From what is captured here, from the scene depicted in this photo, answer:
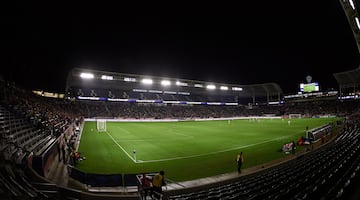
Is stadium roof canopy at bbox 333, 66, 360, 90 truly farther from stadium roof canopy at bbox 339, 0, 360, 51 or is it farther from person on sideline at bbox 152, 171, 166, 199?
person on sideline at bbox 152, 171, 166, 199

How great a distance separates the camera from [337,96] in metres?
75.3

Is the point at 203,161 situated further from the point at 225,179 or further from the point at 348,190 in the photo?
the point at 348,190

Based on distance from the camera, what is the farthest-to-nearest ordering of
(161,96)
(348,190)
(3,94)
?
(161,96) < (3,94) < (348,190)

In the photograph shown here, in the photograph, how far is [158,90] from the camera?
268ft

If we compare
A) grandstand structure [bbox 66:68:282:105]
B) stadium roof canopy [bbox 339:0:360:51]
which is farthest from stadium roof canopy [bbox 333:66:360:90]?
stadium roof canopy [bbox 339:0:360:51]

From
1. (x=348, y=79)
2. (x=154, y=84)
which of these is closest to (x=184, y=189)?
(x=154, y=84)

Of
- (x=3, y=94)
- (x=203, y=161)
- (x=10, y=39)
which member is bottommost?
(x=203, y=161)

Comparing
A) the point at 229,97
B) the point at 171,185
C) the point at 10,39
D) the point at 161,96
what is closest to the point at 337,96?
the point at 229,97

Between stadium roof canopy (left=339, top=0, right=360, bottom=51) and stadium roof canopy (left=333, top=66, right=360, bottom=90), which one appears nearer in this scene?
stadium roof canopy (left=339, top=0, right=360, bottom=51)

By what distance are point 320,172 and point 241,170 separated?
6613mm

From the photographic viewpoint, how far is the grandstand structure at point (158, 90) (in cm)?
6300

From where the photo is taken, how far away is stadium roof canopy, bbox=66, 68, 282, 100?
59.7 m

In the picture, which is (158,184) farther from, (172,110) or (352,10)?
(172,110)

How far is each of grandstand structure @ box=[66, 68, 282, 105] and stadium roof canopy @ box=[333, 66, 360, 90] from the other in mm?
21795
